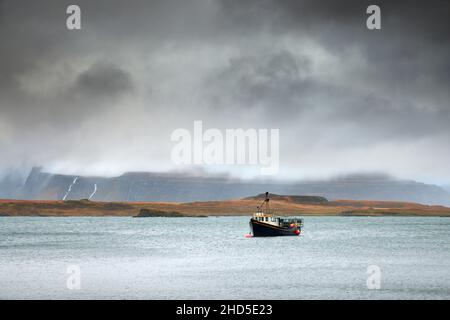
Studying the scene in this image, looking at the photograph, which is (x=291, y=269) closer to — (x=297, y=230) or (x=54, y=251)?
(x=54, y=251)

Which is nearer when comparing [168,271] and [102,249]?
[168,271]

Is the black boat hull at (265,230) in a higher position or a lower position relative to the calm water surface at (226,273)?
higher

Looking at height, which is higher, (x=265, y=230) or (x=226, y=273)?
(x=265, y=230)

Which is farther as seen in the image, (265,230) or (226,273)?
(265,230)

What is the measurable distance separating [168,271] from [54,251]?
41.5 metres

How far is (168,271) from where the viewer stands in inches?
2985

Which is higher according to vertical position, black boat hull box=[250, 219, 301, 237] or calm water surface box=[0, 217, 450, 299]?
black boat hull box=[250, 219, 301, 237]

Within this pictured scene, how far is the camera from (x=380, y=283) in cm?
6366

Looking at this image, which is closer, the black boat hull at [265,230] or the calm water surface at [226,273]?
the calm water surface at [226,273]

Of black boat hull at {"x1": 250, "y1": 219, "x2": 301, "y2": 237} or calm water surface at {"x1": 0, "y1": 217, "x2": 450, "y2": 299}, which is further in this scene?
black boat hull at {"x1": 250, "y1": 219, "x2": 301, "y2": 237}
